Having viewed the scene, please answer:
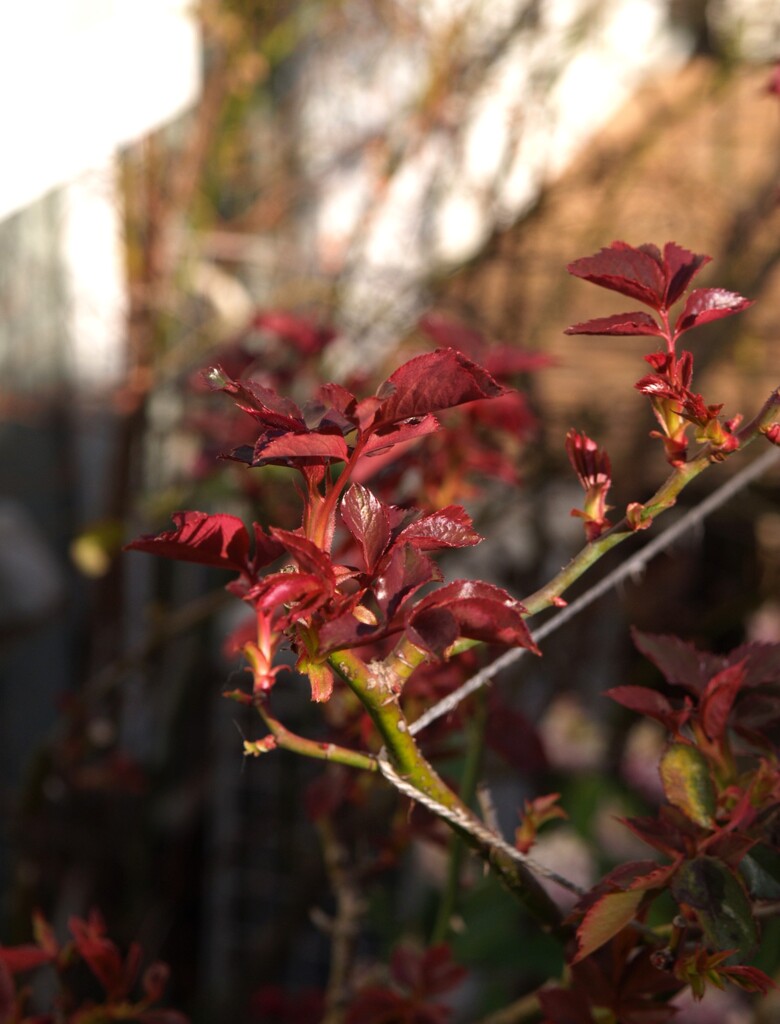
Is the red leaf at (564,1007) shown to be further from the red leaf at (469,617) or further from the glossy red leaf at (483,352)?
the glossy red leaf at (483,352)

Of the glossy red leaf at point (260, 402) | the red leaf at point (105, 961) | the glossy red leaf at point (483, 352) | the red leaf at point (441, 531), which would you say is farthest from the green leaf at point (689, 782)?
Answer: the glossy red leaf at point (483, 352)

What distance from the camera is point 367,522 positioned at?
711 mm

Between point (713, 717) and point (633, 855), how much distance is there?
81.9 inches

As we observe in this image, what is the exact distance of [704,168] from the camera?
381 cm

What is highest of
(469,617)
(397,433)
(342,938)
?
(397,433)

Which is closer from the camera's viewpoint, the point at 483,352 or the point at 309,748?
the point at 309,748

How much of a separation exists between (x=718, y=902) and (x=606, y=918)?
2.8 inches

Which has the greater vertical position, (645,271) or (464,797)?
(645,271)

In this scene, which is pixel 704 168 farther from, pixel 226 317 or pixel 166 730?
pixel 166 730

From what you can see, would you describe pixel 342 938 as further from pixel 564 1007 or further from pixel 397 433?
pixel 397 433

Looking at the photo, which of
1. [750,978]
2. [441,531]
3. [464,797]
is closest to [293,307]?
[464,797]

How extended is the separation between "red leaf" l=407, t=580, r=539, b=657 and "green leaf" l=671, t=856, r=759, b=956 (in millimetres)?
203

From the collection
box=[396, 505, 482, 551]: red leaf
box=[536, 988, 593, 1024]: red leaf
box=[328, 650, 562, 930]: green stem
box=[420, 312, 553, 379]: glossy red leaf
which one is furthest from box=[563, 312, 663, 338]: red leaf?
box=[420, 312, 553, 379]: glossy red leaf

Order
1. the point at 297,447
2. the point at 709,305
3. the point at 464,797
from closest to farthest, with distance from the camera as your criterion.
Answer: the point at 297,447 < the point at 709,305 < the point at 464,797
